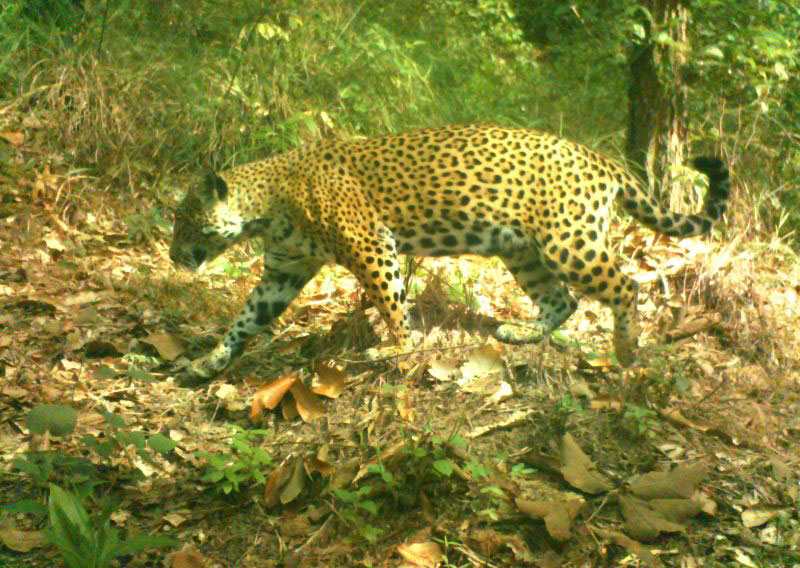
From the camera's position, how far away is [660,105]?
24.6 ft

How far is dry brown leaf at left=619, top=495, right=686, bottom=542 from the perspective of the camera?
3768 mm

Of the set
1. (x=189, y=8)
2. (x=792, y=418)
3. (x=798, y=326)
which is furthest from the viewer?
(x=189, y=8)

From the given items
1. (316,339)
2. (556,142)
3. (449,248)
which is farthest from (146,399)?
(556,142)

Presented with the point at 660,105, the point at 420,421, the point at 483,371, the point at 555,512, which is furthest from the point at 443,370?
the point at 660,105

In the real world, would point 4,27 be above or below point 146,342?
above

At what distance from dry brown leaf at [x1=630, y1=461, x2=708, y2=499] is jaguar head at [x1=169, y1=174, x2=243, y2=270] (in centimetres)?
321

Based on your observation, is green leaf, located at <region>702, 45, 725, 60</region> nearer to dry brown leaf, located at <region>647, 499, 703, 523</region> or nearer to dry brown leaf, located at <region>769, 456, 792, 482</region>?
dry brown leaf, located at <region>769, 456, 792, 482</region>

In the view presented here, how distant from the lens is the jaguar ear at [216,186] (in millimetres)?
5727

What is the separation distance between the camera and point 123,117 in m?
7.95

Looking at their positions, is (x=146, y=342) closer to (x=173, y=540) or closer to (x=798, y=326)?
(x=173, y=540)

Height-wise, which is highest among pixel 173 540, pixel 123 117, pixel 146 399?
pixel 123 117

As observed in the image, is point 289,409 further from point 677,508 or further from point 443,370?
point 677,508

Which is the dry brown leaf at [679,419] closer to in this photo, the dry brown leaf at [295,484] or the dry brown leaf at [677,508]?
the dry brown leaf at [677,508]

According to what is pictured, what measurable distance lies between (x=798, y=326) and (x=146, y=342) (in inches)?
184
